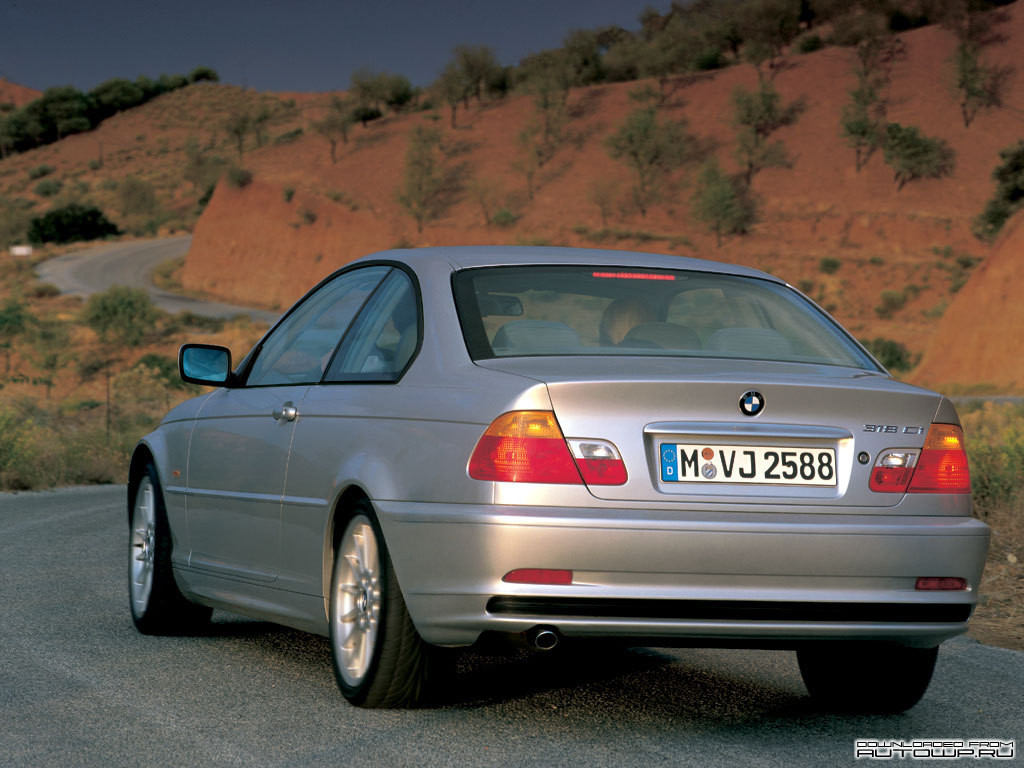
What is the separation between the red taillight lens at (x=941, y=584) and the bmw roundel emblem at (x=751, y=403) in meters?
0.76

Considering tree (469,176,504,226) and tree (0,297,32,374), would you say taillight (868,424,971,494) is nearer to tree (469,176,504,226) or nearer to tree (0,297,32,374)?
tree (0,297,32,374)

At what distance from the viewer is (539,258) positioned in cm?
542

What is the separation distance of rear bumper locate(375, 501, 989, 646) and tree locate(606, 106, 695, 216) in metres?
72.3

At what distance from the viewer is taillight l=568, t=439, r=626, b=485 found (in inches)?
166

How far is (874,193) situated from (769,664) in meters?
69.0

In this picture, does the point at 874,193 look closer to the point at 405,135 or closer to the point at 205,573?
the point at 405,135

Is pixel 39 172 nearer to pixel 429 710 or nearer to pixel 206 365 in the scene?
pixel 206 365

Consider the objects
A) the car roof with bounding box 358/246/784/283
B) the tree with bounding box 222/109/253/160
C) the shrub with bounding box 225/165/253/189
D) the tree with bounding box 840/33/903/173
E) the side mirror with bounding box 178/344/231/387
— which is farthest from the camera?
the tree with bounding box 222/109/253/160

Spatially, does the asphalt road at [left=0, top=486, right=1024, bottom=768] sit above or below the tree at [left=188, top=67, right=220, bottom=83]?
below

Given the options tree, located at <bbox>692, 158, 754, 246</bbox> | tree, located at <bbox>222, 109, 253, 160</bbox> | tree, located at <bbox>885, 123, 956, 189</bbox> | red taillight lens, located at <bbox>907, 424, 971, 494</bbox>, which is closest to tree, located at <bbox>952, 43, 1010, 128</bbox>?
tree, located at <bbox>885, 123, 956, 189</bbox>

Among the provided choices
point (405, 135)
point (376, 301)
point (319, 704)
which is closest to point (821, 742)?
point (319, 704)

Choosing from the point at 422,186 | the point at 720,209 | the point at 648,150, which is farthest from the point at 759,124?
the point at 422,186

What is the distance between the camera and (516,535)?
13.6 feet

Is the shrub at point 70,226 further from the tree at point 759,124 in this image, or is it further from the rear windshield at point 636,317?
the rear windshield at point 636,317
